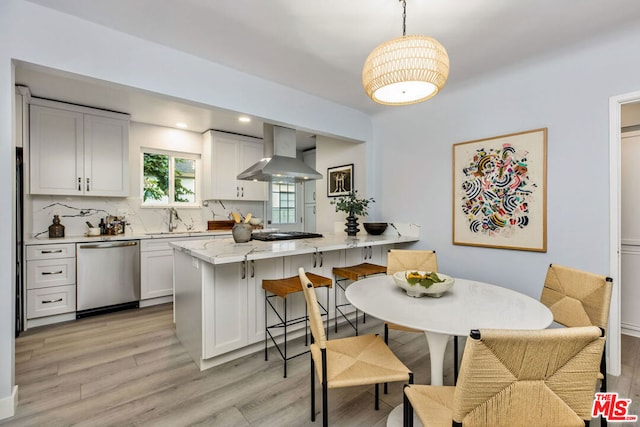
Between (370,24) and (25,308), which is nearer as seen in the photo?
(370,24)

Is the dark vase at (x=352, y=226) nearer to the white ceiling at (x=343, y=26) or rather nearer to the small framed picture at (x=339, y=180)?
the small framed picture at (x=339, y=180)

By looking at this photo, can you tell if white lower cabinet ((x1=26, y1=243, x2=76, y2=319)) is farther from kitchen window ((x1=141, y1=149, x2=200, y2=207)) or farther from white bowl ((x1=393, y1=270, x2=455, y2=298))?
white bowl ((x1=393, y1=270, x2=455, y2=298))

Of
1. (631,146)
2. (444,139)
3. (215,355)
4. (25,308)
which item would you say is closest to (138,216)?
(25,308)

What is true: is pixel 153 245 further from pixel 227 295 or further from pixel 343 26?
pixel 343 26

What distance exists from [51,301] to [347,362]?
3.46m

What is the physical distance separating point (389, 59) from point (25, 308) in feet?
13.4

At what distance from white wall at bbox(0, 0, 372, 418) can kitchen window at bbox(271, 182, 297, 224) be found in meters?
2.72

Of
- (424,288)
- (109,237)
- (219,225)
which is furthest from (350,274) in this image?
(109,237)

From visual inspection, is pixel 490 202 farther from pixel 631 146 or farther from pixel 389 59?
pixel 389 59

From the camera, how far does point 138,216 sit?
4.12 m

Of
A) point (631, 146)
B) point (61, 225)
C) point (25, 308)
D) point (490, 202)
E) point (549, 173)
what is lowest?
point (25, 308)

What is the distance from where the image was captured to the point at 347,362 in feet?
4.95
